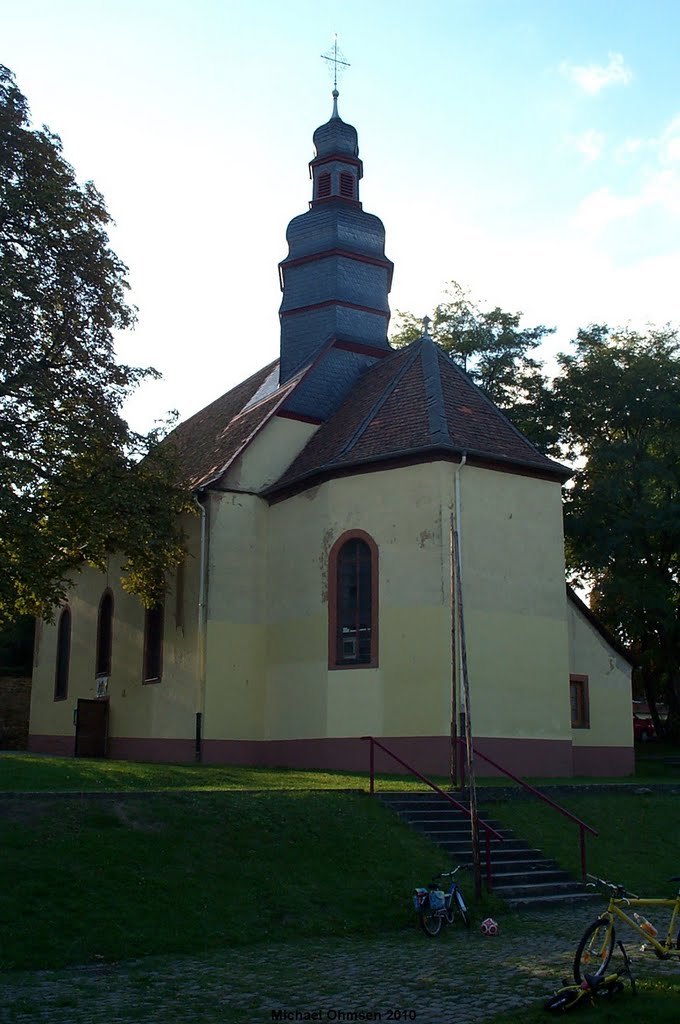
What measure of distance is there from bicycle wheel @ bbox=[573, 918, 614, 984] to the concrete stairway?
479 cm

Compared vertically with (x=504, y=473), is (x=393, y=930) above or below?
below

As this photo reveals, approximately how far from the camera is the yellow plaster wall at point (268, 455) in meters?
24.9

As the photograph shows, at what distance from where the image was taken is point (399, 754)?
68.2 feet

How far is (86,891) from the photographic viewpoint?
11359mm

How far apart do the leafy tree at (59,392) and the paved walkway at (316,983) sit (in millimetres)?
11148

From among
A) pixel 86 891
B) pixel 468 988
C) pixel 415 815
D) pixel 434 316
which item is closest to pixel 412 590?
pixel 415 815

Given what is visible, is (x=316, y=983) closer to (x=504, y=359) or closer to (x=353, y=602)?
(x=353, y=602)

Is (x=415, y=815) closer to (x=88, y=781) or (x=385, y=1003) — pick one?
(x=88, y=781)

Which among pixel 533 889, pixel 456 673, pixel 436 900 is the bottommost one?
pixel 533 889

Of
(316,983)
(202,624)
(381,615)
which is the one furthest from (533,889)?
(202,624)

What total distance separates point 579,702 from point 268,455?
9350 millimetres

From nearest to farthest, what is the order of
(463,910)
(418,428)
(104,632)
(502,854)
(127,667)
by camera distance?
1. (463,910)
2. (502,854)
3. (418,428)
4. (127,667)
5. (104,632)

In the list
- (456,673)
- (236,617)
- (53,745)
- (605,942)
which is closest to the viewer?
(605,942)

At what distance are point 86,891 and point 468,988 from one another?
4.40 m
